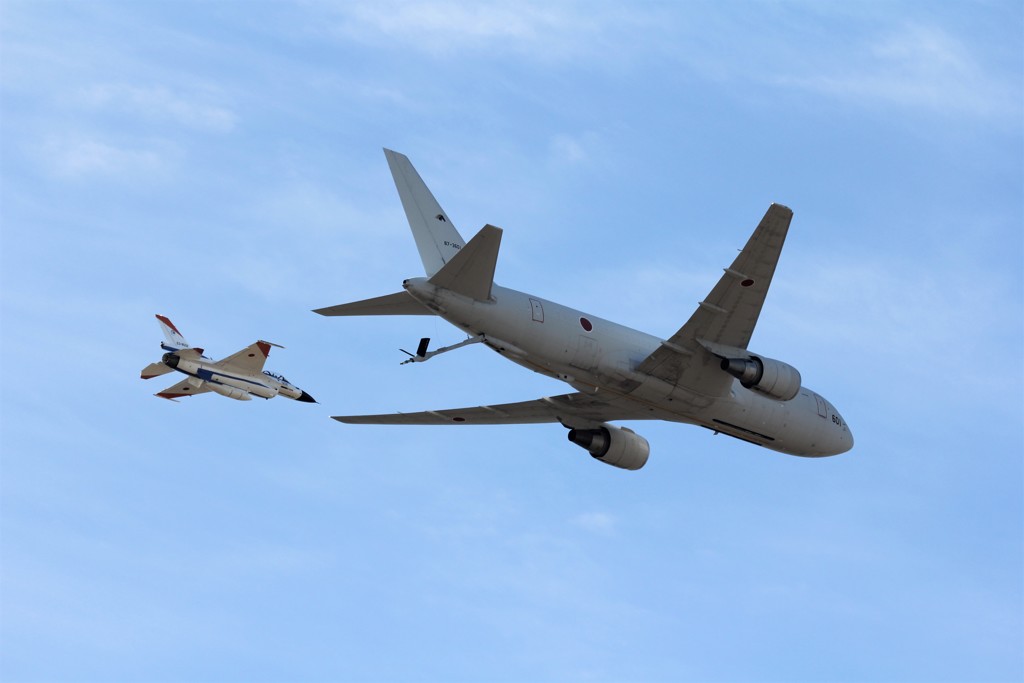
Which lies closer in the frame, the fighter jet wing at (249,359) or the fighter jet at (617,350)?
the fighter jet at (617,350)

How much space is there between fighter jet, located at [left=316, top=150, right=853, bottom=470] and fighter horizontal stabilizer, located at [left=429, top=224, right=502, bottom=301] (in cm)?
3

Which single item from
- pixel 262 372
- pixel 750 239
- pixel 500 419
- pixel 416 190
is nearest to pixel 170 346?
pixel 262 372

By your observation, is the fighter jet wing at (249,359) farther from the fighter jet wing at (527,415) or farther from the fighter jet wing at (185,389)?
the fighter jet wing at (527,415)

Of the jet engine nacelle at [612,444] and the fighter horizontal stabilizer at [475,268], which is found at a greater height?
the jet engine nacelle at [612,444]

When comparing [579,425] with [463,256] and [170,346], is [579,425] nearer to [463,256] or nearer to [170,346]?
[463,256]

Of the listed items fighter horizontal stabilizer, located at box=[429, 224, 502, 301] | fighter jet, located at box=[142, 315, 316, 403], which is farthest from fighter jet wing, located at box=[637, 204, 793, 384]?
fighter jet, located at box=[142, 315, 316, 403]

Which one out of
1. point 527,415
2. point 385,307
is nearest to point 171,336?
point 527,415

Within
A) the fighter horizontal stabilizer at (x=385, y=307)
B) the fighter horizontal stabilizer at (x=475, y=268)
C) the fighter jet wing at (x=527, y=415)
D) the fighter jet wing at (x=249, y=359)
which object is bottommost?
the fighter horizontal stabilizer at (x=385, y=307)

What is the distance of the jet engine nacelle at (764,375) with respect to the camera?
35969 millimetres

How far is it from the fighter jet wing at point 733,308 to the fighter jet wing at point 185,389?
88.6ft

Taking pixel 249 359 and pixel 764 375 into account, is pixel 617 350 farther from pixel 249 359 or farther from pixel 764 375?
pixel 249 359

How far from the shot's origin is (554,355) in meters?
35.3

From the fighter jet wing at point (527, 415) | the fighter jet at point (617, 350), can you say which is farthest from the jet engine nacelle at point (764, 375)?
the fighter jet wing at point (527, 415)

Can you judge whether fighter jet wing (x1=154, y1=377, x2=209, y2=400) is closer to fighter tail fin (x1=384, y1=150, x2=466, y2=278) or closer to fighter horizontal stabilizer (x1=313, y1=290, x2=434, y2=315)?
fighter tail fin (x1=384, y1=150, x2=466, y2=278)
